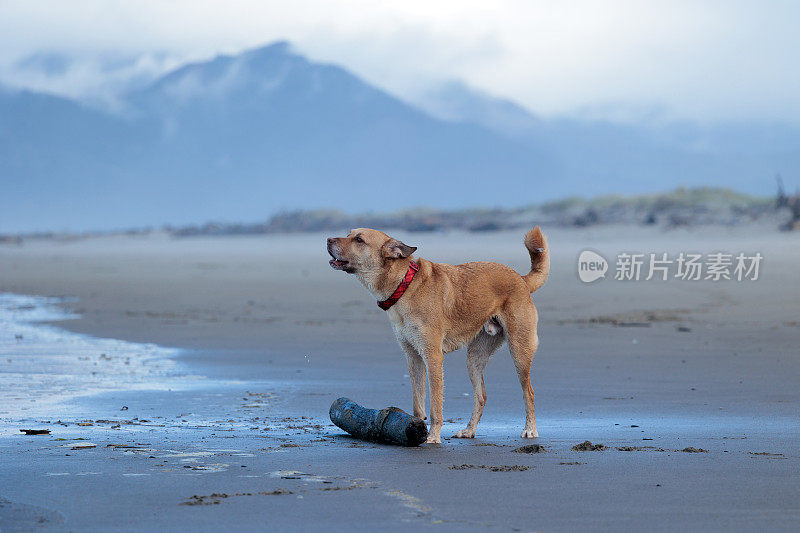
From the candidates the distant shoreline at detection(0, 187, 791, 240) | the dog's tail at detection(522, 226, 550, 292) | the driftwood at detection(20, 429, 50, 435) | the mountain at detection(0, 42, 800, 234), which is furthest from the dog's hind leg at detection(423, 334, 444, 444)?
the mountain at detection(0, 42, 800, 234)

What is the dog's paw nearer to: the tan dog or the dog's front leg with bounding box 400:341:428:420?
the tan dog

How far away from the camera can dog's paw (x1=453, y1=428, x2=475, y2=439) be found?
26.1ft

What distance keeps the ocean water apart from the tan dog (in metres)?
2.76

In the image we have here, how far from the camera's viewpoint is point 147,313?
1844 centimetres

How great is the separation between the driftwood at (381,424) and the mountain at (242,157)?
131617 millimetres

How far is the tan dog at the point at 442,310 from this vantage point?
7992mm

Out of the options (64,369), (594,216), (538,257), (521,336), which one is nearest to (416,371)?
(521,336)

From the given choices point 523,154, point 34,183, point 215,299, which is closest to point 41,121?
point 34,183

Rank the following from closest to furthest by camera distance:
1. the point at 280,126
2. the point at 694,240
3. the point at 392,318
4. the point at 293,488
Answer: the point at 293,488 → the point at 392,318 → the point at 694,240 → the point at 280,126

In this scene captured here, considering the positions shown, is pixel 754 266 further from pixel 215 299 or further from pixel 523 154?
pixel 523 154

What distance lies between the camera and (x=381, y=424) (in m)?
7.70

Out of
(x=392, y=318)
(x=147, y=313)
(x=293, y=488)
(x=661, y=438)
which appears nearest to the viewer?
(x=293, y=488)

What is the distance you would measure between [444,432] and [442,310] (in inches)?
38.2

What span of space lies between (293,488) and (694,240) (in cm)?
2787
